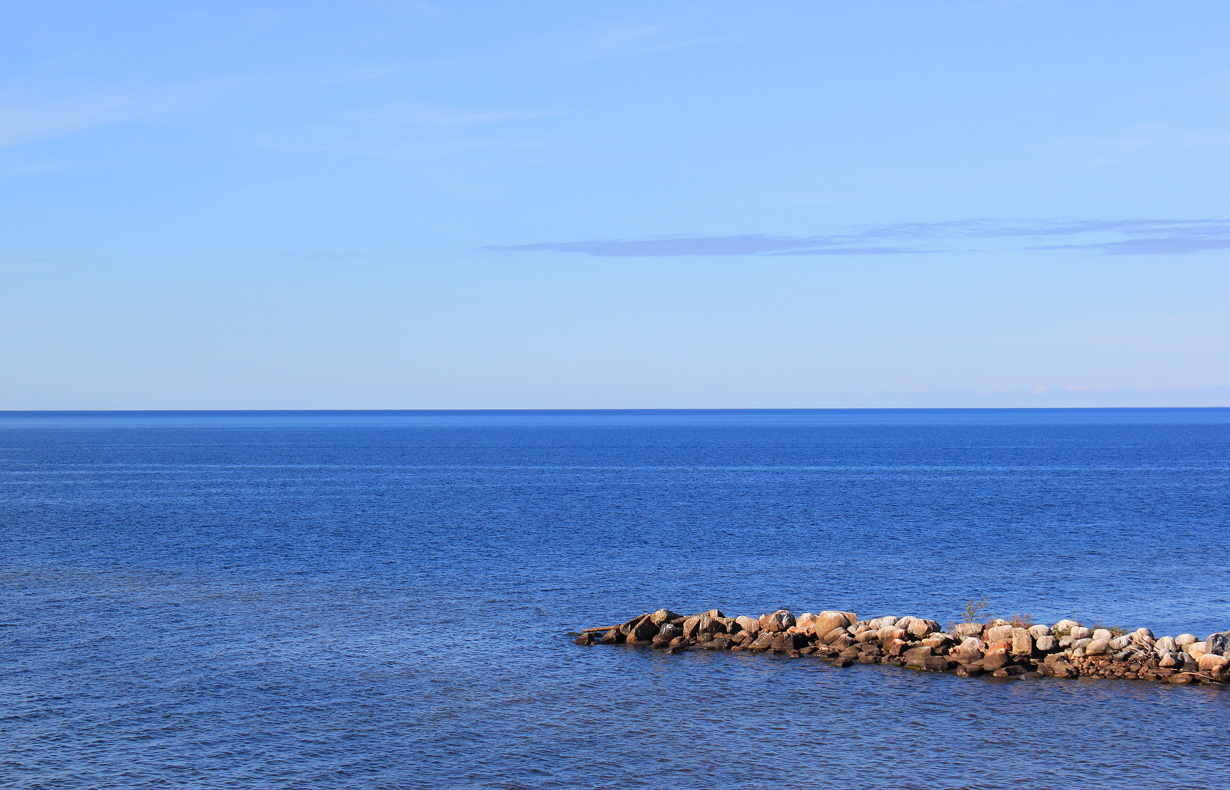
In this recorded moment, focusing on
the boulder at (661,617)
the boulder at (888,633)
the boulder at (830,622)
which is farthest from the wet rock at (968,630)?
the boulder at (661,617)

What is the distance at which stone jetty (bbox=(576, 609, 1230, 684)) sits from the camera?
1491 inches

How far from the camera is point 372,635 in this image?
45.1 m

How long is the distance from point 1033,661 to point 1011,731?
7533mm

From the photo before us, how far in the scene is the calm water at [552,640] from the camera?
1180 inches

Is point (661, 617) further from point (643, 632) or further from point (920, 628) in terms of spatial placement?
point (920, 628)

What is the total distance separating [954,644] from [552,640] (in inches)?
606

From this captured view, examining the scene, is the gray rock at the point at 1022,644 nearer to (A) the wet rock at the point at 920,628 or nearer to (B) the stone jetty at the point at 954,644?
(B) the stone jetty at the point at 954,644

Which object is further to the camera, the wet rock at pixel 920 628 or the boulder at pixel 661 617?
the boulder at pixel 661 617

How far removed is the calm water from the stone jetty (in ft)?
3.63

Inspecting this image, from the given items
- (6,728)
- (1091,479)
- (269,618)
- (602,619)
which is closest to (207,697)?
(6,728)

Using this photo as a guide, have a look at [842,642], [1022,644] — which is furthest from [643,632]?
[1022,644]

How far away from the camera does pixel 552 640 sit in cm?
4462

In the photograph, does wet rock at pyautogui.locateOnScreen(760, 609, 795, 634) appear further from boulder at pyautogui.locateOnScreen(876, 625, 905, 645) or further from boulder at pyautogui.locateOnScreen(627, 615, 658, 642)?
boulder at pyautogui.locateOnScreen(627, 615, 658, 642)

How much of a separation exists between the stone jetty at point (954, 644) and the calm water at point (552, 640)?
1.11m
